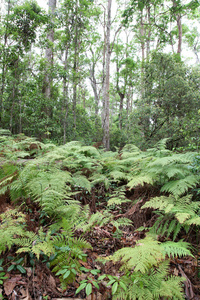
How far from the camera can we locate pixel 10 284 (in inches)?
64.1

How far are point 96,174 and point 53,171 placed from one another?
111 centimetres

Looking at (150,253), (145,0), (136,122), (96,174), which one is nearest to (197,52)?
(145,0)

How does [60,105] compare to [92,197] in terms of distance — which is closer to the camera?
[92,197]

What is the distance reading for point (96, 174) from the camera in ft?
13.7

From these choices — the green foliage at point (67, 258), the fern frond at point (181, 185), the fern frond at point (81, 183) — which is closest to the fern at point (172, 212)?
the fern frond at point (181, 185)

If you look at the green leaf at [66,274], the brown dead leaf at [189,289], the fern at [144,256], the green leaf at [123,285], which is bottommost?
the brown dead leaf at [189,289]

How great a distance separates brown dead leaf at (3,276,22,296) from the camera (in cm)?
157

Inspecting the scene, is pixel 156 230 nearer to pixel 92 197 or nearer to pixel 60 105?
pixel 92 197

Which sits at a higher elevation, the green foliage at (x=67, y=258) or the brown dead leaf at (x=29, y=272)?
the green foliage at (x=67, y=258)

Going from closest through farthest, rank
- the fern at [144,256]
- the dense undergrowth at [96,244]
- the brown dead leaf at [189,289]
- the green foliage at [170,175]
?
the fern at [144,256] → the dense undergrowth at [96,244] → the brown dead leaf at [189,289] → the green foliage at [170,175]

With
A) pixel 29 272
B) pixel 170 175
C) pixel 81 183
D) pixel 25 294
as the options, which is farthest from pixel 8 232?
pixel 170 175

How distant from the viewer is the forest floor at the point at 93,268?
165 centimetres

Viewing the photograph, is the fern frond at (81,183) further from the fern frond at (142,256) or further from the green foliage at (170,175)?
the fern frond at (142,256)

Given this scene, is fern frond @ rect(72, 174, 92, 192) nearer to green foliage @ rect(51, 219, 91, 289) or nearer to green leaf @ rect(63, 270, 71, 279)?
green foliage @ rect(51, 219, 91, 289)
